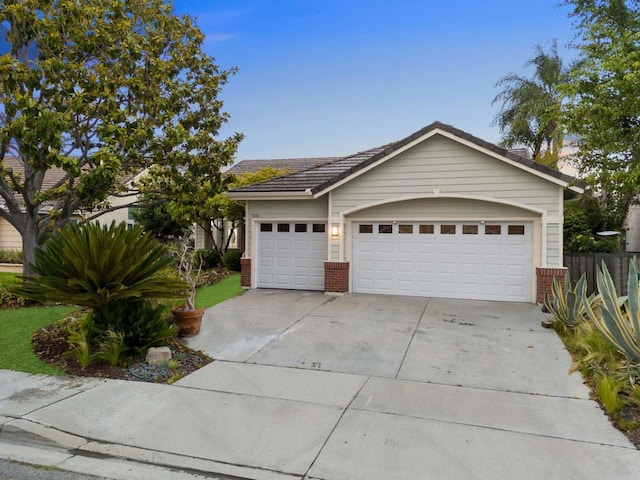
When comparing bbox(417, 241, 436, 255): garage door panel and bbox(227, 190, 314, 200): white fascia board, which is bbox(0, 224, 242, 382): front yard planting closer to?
bbox(227, 190, 314, 200): white fascia board

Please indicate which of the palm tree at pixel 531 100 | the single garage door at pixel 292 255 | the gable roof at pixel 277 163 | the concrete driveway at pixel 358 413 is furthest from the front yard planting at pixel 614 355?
the gable roof at pixel 277 163

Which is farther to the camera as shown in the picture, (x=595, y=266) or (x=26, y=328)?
(x=595, y=266)

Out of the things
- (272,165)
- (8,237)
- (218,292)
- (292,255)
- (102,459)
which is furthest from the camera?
(272,165)

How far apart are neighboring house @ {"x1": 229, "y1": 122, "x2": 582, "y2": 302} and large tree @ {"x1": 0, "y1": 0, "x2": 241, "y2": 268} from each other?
3096 millimetres

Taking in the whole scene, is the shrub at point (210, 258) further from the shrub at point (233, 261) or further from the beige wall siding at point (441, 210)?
the beige wall siding at point (441, 210)

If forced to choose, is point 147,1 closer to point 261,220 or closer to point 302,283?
point 261,220

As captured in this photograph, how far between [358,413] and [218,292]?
8.66 m

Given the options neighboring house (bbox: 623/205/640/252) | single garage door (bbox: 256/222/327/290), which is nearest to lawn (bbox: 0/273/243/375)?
single garage door (bbox: 256/222/327/290)

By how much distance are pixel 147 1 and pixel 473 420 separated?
1316cm

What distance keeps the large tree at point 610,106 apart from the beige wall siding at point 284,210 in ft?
23.6

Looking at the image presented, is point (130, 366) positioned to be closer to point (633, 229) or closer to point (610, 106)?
point (610, 106)

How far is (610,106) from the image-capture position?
10836 millimetres

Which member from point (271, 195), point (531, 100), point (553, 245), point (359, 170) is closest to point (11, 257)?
point (271, 195)

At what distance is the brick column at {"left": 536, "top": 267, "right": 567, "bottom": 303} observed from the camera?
10.7 metres
